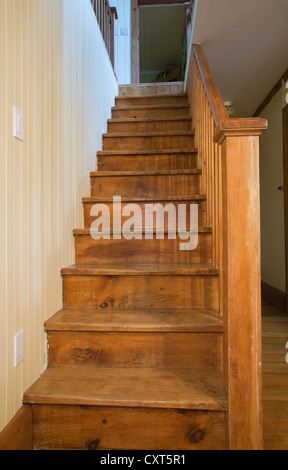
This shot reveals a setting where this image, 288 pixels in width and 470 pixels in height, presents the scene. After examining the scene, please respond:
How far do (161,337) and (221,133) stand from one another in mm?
832

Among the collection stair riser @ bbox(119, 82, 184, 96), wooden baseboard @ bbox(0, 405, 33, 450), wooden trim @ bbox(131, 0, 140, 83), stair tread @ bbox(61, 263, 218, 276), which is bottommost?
wooden baseboard @ bbox(0, 405, 33, 450)

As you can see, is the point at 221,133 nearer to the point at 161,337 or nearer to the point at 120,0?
the point at 161,337

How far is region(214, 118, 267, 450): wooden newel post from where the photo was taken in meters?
0.90

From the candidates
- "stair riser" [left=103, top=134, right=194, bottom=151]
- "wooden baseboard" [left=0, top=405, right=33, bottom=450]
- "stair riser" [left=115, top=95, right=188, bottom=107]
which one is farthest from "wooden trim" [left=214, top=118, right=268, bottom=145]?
"stair riser" [left=115, top=95, right=188, bottom=107]

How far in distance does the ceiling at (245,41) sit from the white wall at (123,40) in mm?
1933

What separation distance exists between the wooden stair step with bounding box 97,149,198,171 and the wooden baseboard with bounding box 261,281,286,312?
150cm

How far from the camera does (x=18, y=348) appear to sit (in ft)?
3.19

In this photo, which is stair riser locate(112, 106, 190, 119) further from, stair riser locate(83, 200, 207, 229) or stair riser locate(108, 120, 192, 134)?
stair riser locate(83, 200, 207, 229)

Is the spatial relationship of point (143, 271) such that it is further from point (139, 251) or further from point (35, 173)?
point (35, 173)

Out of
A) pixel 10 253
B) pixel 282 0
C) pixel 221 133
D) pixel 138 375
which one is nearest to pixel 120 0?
pixel 282 0

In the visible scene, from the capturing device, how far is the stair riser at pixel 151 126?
100 inches

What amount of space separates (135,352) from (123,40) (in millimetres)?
4642

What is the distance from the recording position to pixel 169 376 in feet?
3.58

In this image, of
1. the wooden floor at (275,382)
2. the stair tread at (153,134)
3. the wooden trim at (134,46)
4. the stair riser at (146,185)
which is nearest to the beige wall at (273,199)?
the wooden floor at (275,382)
